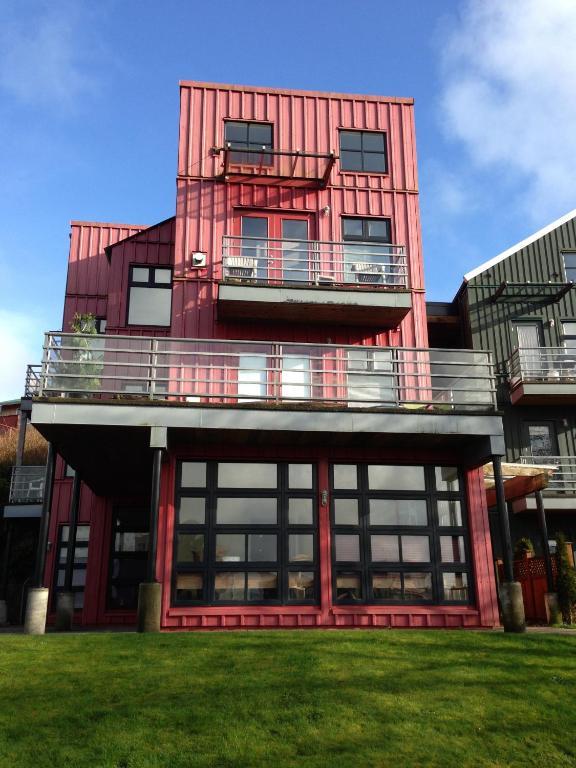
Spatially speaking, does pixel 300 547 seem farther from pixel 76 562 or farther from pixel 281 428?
pixel 76 562

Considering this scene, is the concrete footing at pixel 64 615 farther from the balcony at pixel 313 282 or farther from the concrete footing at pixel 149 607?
the balcony at pixel 313 282

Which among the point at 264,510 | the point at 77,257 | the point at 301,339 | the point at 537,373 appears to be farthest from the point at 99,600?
the point at 537,373

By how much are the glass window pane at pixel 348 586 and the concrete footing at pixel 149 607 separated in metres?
3.62

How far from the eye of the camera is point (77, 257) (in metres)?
24.7

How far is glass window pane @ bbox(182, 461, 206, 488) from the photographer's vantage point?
1428cm

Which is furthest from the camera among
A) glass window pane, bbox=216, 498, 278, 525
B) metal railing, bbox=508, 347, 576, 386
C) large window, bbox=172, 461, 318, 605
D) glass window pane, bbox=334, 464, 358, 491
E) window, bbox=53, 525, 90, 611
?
metal railing, bbox=508, 347, 576, 386

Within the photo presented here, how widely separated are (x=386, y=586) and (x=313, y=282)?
Answer: 7510mm

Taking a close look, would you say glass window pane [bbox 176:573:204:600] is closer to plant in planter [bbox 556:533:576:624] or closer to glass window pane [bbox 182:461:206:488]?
glass window pane [bbox 182:461:206:488]

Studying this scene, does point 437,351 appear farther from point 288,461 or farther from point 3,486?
point 3,486

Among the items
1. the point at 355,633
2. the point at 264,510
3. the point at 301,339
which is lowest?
the point at 355,633

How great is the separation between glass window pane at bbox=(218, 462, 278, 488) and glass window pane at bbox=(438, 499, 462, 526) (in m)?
3.45

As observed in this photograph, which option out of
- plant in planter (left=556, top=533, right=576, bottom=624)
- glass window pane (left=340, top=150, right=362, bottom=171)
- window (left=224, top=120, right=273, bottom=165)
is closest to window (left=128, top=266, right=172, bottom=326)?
window (left=224, top=120, right=273, bottom=165)

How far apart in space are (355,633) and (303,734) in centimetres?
451

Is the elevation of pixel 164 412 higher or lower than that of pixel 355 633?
higher
